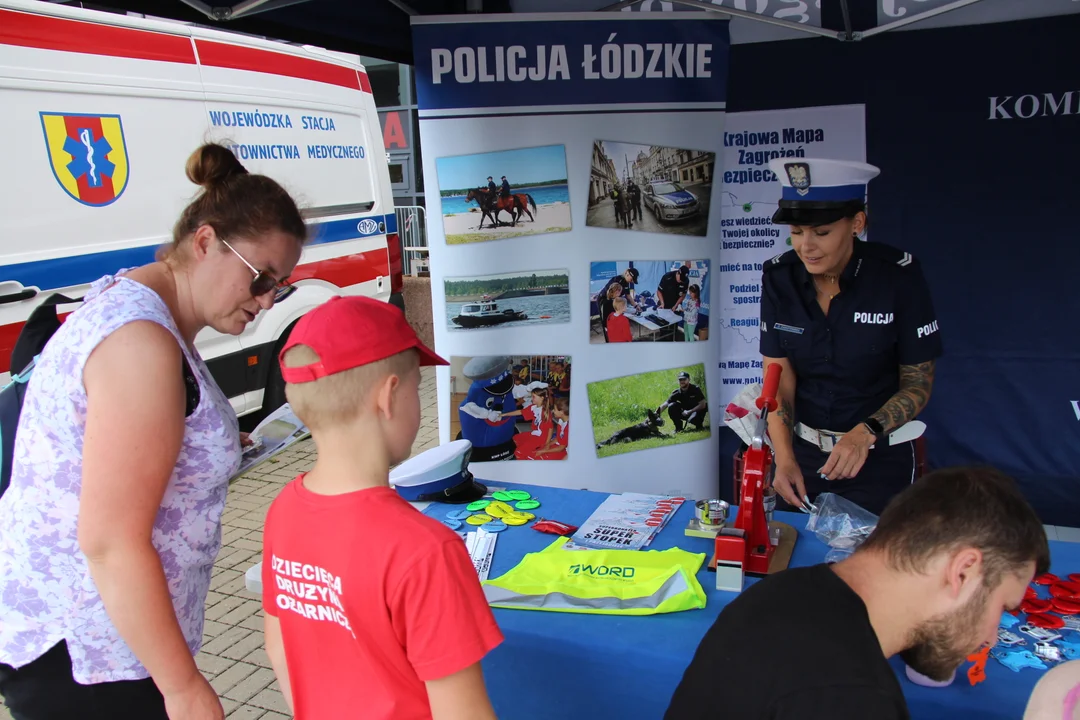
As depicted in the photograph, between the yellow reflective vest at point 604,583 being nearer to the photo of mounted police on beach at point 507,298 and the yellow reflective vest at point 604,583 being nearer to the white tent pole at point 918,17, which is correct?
the photo of mounted police on beach at point 507,298

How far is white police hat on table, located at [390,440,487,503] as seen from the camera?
230cm

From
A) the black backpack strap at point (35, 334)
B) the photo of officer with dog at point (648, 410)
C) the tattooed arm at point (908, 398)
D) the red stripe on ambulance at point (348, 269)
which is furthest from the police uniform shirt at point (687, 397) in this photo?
the red stripe on ambulance at point (348, 269)

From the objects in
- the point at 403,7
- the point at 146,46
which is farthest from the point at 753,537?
the point at 146,46

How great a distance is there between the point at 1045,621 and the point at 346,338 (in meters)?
1.52

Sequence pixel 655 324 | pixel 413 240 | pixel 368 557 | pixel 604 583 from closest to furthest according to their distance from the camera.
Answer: pixel 368 557, pixel 604 583, pixel 655 324, pixel 413 240

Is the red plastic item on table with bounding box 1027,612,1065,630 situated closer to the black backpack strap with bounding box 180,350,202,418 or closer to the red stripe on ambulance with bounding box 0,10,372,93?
the black backpack strap with bounding box 180,350,202,418

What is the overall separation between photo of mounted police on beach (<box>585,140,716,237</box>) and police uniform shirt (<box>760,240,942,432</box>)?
0.63 m

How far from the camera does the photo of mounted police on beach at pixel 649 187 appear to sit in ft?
9.91

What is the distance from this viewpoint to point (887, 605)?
3.59ft

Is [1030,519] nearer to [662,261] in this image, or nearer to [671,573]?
[671,573]

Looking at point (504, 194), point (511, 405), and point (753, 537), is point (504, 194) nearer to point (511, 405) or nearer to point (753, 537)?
point (511, 405)

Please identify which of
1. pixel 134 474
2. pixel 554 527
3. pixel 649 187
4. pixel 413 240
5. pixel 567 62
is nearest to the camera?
pixel 134 474

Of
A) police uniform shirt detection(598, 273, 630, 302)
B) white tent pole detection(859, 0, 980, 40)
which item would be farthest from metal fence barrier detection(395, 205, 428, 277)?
white tent pole detection(859, 0, 980, 40)

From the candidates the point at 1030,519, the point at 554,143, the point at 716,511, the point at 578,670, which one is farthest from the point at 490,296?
the point at 1030,519
